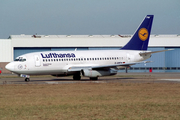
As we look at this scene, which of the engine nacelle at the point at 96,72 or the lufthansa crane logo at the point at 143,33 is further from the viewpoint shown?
the lufthansa crane logo at the point at 143,33

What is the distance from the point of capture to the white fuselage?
1516 inches

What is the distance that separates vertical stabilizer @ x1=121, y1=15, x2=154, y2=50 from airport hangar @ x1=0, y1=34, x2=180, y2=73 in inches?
1215

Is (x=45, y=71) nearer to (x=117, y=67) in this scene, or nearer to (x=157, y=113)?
(x=117, y=67)

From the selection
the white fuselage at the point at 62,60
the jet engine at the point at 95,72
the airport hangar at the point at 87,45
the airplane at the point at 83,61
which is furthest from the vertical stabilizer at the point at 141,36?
the airport hangar at the point at 87,45

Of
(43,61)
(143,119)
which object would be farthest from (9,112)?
(43,61)

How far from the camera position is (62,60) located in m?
40.7

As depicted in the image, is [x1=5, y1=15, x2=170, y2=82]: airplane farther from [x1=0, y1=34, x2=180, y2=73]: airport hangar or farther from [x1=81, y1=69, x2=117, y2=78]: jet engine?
[x1=0, y1=34, x2=180, y2=73]: airport hangar

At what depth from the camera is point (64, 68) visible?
4056 centimetres

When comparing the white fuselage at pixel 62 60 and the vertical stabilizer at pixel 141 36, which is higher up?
the vertical stabilizer at pixel 141 36

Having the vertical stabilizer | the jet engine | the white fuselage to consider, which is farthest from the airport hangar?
the jet engine

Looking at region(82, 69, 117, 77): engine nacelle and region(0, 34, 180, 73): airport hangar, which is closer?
Answer: region(82, 69, 117, 77): engine nacelle

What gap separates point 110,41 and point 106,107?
6086 cm

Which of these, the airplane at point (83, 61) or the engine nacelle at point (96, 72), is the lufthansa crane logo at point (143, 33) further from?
the engine nacelle at point (96, 72)

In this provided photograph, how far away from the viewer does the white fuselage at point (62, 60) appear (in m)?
38.5
